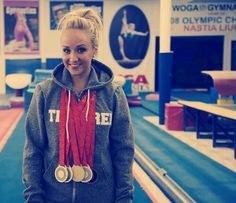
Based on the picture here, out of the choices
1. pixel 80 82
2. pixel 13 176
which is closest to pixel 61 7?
pixel 13 176

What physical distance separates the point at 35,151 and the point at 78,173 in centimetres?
23

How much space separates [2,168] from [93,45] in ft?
11.6

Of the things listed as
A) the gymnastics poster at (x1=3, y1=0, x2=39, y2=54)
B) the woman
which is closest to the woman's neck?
the woman

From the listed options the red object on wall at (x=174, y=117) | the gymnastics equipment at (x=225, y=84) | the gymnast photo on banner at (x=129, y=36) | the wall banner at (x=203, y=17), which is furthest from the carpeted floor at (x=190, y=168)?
the wall banner at (x=203, y=17)

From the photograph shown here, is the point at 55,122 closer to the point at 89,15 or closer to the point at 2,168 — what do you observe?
the point at 89,15

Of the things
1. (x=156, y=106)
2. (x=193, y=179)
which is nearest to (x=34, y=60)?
(x=156, y=106)

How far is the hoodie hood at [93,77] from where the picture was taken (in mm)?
1862

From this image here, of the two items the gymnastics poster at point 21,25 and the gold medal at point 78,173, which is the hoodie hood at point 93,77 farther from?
the gymnastics poster at point 21,25

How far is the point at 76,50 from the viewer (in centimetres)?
179

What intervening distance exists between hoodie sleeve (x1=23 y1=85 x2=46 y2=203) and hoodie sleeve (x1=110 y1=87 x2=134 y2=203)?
341mm

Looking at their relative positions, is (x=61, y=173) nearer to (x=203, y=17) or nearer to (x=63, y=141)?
(x=63, y=141)

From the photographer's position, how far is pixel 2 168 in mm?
4906

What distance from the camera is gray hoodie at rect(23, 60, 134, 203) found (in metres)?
1.82

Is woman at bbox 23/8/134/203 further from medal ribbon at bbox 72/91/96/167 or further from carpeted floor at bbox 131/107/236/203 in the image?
carpeted floor at bbox 131/107/236/203
